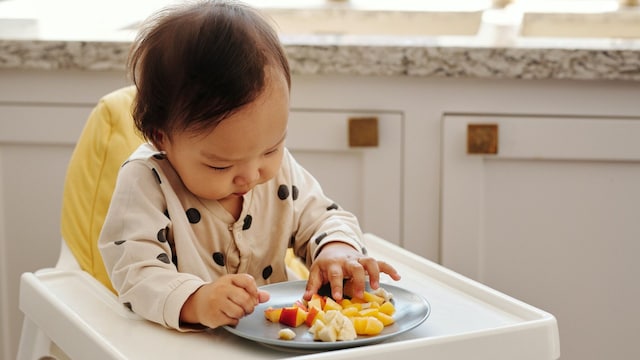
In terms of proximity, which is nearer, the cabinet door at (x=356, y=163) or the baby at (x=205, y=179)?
the baby at (x=205, y=179)

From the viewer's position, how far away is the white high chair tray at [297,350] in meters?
0.97

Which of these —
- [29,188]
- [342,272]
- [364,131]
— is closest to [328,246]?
[342,272]

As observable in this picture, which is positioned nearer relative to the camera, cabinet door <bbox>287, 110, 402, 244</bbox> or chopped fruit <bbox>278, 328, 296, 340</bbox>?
→ chopped fruit <bbox>278, 328, 296, 340</bbox>

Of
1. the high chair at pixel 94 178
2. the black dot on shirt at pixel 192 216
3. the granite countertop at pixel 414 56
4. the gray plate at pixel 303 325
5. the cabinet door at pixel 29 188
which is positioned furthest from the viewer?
the cabinet door at pixel 29 188

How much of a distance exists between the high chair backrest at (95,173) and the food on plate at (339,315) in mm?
418

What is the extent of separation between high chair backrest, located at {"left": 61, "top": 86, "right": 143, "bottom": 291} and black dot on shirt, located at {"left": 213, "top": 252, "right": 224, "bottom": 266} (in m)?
0.24

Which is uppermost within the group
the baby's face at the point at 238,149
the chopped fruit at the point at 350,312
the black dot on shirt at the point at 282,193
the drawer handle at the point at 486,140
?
the baby's face at the point at 238,149

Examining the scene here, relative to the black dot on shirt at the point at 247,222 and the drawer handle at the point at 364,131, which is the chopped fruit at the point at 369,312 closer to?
the black dot on shirt at the point at 247,222

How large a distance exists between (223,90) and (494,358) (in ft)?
1.24

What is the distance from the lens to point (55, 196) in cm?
183

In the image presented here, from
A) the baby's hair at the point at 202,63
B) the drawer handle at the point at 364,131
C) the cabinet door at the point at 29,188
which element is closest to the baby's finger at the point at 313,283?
the baby's hair at the point at 202,63

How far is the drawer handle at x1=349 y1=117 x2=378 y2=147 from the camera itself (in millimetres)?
1732

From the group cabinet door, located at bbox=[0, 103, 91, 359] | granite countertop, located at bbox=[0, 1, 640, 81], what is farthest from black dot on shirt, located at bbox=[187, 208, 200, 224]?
cabinet door, located at bbox=[0, 103, 91, 359]

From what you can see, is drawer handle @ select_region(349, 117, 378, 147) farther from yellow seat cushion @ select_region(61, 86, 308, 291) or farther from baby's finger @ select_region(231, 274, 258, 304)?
baby's finger @ select_region(231, 274, 258, 304)
